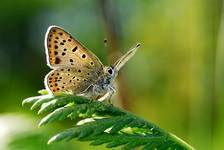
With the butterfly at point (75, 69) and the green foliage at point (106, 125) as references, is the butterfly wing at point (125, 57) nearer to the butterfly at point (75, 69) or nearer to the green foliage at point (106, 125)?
the butterfly at point (75, 69)

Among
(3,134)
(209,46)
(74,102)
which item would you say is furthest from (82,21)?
(74,102)

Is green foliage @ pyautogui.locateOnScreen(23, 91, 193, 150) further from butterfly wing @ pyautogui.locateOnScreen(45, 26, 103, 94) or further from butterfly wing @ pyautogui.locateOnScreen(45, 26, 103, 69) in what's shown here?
butterfly wing @ pyautogui.locateOnScreen(45, 26, 103, 69)

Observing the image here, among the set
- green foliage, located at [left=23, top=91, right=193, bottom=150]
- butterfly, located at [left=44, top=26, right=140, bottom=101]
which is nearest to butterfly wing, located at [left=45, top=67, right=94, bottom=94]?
butterfly, located at [left=44, top=26, right=140, bottom=101]

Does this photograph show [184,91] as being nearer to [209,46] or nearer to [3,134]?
[209,46]

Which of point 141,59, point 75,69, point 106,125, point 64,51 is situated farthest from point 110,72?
point 141,59

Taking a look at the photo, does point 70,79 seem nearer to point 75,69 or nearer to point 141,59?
point 75,69

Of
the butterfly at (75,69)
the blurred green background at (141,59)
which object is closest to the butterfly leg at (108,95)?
the butterfly at (75,69)
